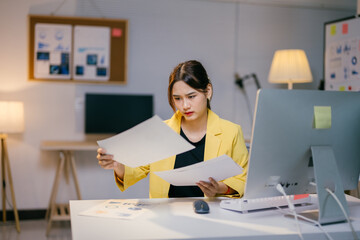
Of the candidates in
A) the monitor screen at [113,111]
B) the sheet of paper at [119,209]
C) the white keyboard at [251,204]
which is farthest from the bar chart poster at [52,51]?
the white keyboard at [251,204]

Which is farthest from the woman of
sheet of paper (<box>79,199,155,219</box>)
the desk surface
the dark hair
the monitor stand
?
the desk surface

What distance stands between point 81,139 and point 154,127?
2.96 meters

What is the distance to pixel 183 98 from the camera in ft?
6.02

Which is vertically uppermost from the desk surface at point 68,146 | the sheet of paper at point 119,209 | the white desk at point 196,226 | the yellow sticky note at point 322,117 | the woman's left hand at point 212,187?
the yellow sticky note at point 322,117

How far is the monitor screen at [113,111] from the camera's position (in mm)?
4090

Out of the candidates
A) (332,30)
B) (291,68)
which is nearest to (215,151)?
(291,68)

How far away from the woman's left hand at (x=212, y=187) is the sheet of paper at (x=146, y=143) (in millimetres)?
224

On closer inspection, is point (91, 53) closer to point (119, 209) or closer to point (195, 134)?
point (195, 134)

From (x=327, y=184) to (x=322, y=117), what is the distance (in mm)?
225

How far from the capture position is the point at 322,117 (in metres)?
1.38

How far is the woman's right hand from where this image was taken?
1.50 metres

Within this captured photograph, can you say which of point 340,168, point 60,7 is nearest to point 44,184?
point 60,7

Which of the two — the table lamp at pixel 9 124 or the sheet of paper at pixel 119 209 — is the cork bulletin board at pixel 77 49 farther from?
the sheet of paper at pixel 119 209

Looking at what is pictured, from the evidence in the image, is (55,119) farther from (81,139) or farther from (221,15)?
(221,15)
